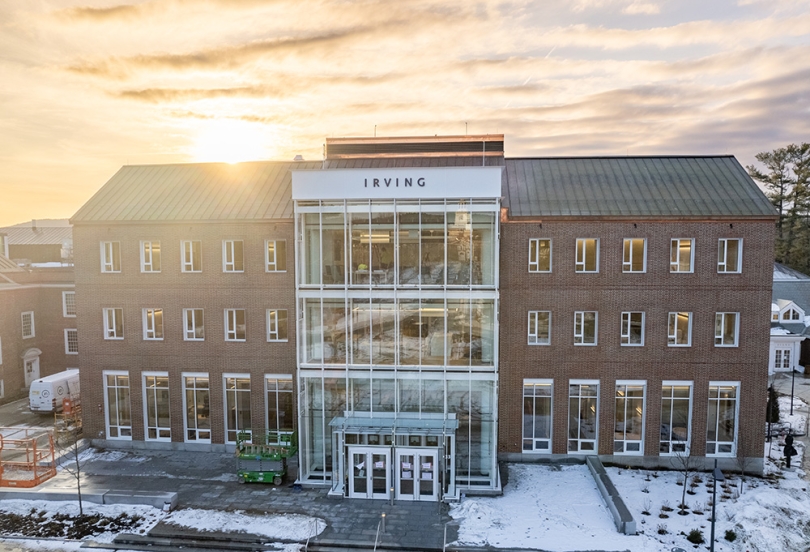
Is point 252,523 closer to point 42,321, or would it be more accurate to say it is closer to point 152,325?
point 152,325

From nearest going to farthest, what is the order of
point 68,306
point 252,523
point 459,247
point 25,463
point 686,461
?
point 252,523, point 459,247, point 25,463, point 686,461, point 68,306

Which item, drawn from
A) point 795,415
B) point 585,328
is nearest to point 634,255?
point 585,328

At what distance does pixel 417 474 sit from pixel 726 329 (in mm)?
14884

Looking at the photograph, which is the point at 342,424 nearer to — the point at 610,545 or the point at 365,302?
the point at 365,302

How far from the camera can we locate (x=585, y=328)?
22.2m

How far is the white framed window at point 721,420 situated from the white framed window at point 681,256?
538 centimetres

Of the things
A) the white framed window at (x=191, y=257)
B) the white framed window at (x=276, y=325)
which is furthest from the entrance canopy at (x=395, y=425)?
the white framed window at (x=191, y=257)

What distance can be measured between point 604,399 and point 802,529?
766 cm

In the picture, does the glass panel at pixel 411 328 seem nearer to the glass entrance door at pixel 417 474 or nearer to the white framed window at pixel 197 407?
the glass entrance door at pixel 417 474

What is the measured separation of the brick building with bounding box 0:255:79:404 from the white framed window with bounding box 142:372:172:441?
14901 mm

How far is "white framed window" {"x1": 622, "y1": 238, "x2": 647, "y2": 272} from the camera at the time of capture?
21.8 metres

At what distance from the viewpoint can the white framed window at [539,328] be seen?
22.3 metres

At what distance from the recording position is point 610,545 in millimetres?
15836

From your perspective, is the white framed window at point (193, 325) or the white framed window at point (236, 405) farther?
the white framed window at point (193, 325)
